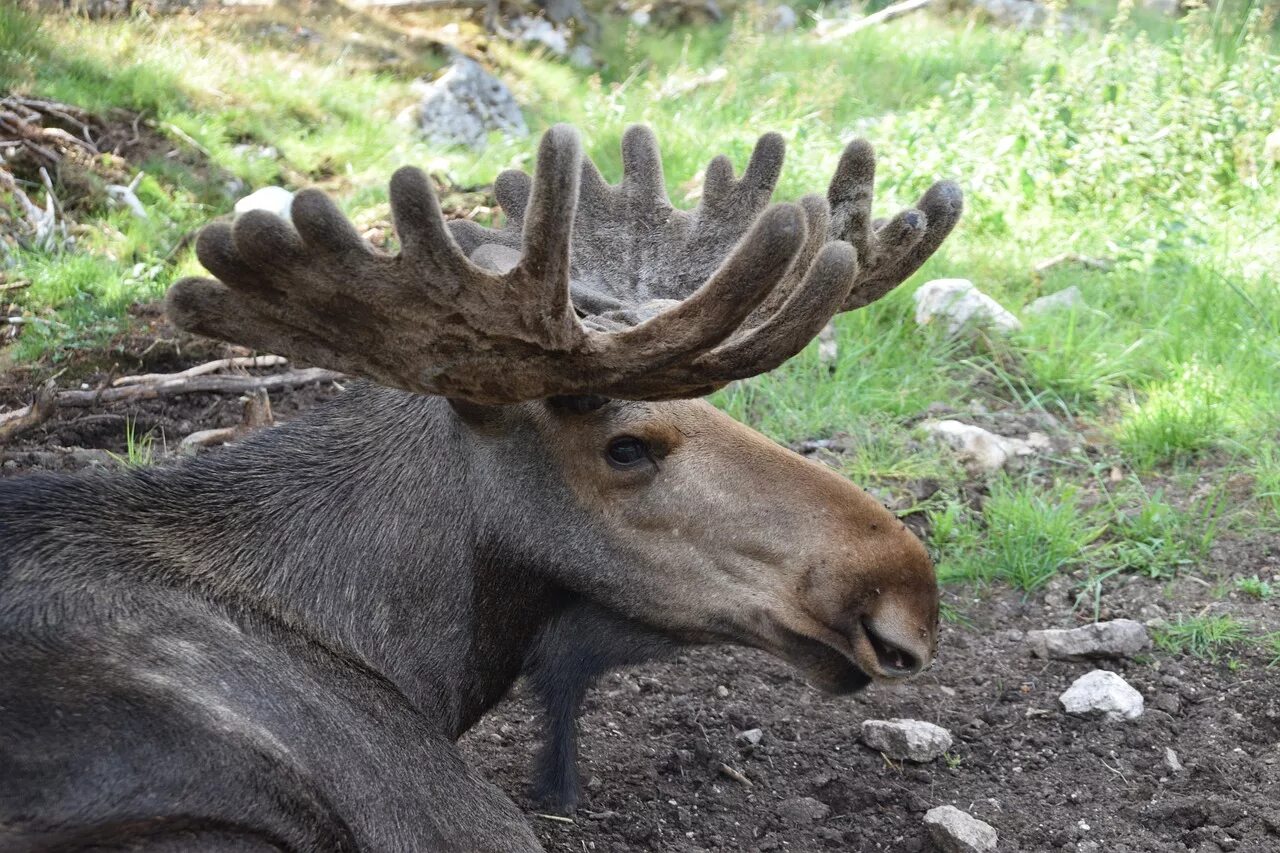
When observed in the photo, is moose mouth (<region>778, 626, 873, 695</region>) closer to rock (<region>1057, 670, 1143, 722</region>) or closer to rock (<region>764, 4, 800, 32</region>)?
rock (<region>1057, 670, 1143, 722</region>)

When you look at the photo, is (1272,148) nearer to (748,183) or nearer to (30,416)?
(748,183)

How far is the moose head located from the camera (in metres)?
2.41

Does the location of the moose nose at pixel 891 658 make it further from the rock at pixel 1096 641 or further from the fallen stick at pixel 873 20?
the fallen stick at pixel 873 20

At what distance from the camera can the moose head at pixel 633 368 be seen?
95.0 inches

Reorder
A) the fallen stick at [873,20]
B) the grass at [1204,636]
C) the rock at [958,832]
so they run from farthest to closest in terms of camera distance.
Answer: the fallen stick at [873,20] → the grass at [1204,636] → the rock at [958,832]

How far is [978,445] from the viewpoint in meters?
4.94

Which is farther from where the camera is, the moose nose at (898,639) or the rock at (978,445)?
the rock at (978,445)

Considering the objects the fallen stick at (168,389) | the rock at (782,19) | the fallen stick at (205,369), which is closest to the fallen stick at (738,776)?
the fallen stick at (168,389)

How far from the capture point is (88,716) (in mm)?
2389

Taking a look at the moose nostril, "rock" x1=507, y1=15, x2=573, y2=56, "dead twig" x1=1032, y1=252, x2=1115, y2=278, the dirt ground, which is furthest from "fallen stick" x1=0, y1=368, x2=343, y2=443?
"rock" x1=507, y1=15, x2=573, y2=56

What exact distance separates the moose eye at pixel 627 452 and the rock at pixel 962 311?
3.14 meters

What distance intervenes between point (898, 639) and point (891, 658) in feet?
0.24

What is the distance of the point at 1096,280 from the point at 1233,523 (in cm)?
212

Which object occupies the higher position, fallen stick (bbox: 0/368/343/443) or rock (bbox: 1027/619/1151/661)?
rock (bbox: 1027/619/1151/661)
